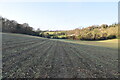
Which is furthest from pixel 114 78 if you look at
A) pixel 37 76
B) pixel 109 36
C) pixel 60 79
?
pixel 109 36

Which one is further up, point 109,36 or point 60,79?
point 109,36

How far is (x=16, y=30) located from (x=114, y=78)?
97416mm

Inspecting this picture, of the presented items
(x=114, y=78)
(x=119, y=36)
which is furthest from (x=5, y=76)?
(x=119, y=36)

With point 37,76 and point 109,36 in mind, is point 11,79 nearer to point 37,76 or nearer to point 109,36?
point 37,76

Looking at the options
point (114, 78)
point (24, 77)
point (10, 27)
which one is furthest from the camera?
point (10, 27)

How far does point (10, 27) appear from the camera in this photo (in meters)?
87.3

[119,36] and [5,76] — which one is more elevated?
[119,36]

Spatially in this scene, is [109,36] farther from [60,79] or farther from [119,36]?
[60,79]

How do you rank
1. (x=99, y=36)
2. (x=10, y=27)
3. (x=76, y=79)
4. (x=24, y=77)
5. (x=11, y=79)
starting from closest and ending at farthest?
(x=11, y=79) → (x=24, y=77) → (x=76, y=79) → (x=10, y=27) → (x=99, y=36)

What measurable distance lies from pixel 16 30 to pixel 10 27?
238 inches

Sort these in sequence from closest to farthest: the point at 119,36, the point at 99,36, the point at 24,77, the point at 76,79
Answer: the point at 24,77 < the point at 76,79 < the point at 119,36 < the point at 99,36

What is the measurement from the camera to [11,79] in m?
6.29

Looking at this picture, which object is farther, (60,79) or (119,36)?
(119,36)

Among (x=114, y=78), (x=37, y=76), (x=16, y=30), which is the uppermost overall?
(x=16, y=30)
